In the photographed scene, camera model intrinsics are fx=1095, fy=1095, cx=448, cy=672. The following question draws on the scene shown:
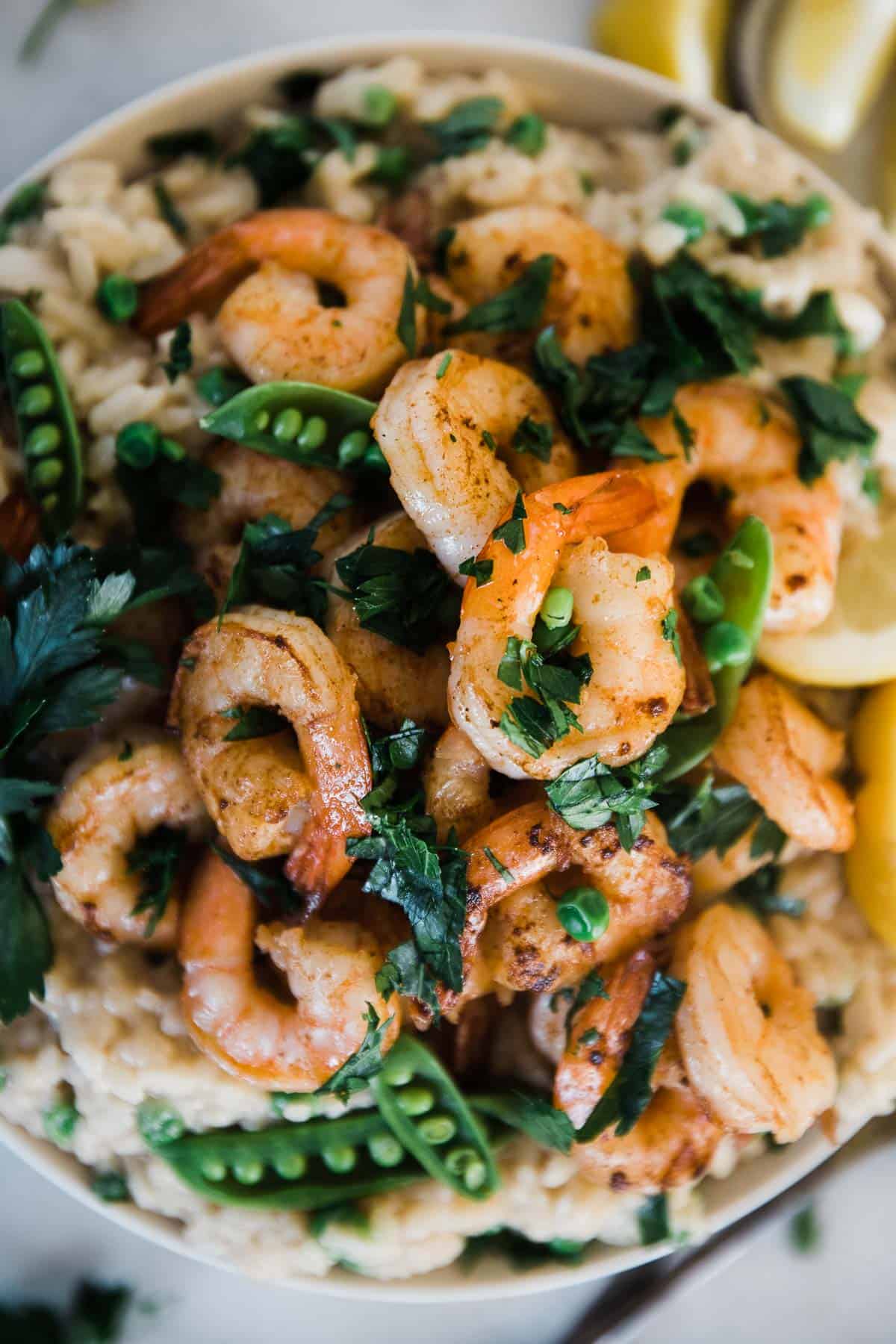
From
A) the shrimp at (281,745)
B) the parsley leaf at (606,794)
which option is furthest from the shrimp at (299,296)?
the parsley leaf at (606,794)

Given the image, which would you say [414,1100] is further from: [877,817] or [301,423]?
[301,423]

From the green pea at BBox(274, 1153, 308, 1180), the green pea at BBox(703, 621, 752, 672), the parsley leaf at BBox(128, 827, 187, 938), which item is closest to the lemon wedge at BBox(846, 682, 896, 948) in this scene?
the green pea at BBox(703, 621, 752, 672)

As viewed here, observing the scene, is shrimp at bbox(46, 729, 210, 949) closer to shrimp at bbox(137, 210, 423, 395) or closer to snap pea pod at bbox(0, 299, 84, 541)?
snap pea pod at bbox(0, 299, 84, 541)

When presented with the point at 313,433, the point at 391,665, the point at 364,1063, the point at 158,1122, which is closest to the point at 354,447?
the point at 313,433

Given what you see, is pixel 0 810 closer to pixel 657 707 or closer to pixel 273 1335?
pixel 657 707

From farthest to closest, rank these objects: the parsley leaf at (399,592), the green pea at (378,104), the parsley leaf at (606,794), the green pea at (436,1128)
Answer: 1. the green pea at (378,104)
2. the green pea at (436,1128)
3. the parsley leaf at (399,592)
4. the parsley leaf at (606,794)

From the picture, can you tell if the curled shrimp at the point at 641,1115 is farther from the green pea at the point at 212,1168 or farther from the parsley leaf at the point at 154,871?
the parsley leaf at the point at 154,871
